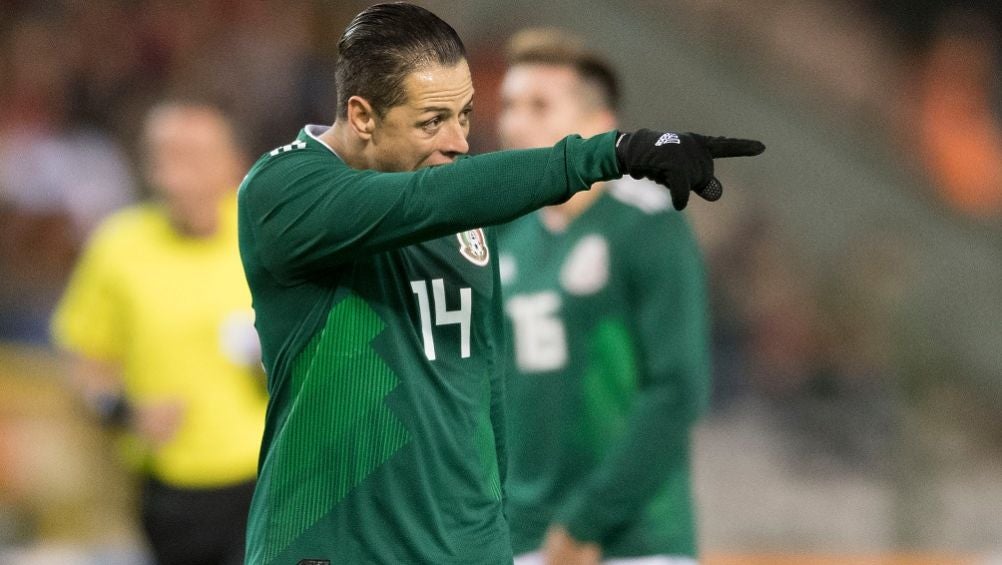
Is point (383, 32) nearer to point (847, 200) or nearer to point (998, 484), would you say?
point (998, 484)

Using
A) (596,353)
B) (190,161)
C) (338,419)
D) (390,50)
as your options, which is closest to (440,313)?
(338,419)

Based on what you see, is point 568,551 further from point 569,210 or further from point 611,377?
Answer: point 569,210

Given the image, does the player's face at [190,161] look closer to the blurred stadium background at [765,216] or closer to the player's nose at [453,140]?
the blurred stadium background at [765,216]

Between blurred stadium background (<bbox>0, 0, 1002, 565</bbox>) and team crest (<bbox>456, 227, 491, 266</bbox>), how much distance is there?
16.1ft

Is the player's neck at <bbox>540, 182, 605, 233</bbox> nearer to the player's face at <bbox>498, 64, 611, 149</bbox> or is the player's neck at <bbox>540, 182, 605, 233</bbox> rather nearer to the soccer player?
the player's face at <bbox>498, 64, 611, 149</bbox>

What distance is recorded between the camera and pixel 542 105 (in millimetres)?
4629

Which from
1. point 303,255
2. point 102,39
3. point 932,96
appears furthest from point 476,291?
point 932,96

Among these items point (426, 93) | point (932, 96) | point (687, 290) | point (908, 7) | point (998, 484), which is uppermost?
point (908, 7)

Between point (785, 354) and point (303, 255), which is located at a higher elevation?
point (303, 255)

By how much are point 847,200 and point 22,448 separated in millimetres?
7182

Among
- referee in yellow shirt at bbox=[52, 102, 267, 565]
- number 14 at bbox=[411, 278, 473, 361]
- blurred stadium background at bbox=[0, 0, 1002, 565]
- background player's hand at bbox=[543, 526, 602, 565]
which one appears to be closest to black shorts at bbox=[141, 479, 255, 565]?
referee in yellow shirt at bbox=[52, 102, 267, 565]

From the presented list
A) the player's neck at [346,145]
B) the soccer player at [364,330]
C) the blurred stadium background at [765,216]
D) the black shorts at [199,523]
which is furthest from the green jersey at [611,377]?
the blurred stadium background at [765,216]

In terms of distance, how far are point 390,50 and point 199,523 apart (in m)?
3.13

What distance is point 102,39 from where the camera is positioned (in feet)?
36.1
